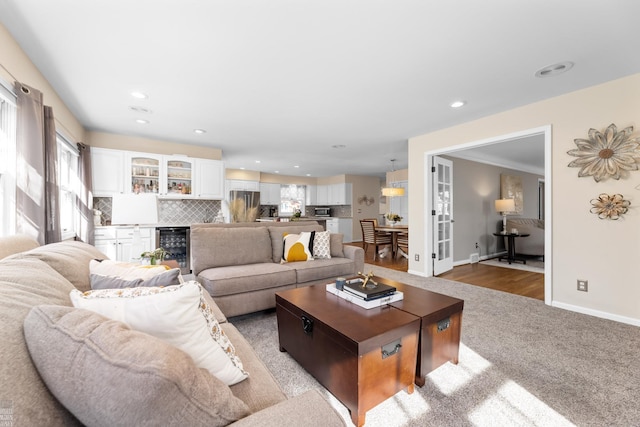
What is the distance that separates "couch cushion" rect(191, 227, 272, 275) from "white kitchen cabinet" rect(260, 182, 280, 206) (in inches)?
215

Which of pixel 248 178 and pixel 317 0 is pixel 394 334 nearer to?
pixel 317 0

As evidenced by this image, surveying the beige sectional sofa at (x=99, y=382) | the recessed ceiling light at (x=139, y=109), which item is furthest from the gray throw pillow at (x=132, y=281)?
the recessed ceiling light at (x=139, y=109)

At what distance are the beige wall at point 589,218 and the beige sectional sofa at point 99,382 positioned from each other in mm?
3530

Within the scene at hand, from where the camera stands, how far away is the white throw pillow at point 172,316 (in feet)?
2.58

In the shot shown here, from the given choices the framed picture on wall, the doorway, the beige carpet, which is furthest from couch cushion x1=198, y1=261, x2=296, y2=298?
the framed picture on wall

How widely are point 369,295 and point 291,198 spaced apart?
803cm

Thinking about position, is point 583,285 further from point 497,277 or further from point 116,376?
point 116,376

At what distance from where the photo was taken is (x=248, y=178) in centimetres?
821

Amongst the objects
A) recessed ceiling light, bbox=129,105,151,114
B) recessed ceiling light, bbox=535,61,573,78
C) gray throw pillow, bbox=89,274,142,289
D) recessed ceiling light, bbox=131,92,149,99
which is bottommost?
gray throw pillow, bbox=89,274,142,289

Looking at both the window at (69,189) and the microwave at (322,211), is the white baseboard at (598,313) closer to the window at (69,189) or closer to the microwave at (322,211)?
the window at (69,189)

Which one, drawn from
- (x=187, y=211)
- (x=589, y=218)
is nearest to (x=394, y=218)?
(x=589, y=218)

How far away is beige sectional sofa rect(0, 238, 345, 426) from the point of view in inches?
20.6

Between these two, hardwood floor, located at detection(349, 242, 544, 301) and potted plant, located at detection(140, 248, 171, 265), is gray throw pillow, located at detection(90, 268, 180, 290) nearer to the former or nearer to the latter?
potted plant, located at detection(140, 248, 171, 265)

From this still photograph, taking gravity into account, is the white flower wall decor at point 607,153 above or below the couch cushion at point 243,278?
above
